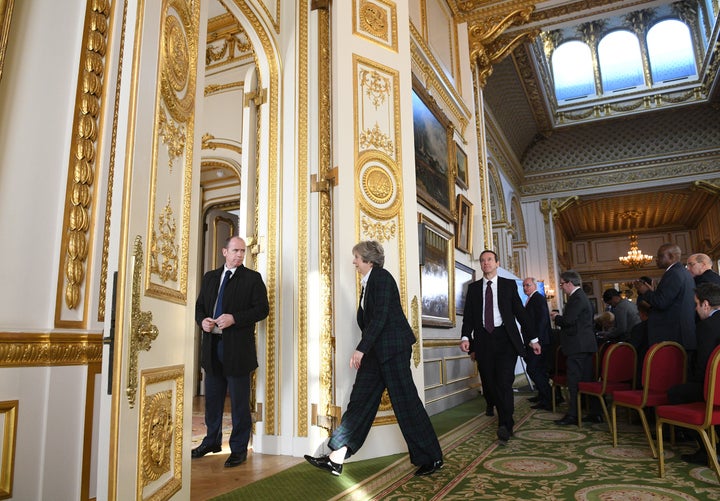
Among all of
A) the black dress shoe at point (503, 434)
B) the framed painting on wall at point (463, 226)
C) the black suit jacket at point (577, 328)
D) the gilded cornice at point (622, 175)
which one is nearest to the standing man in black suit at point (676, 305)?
the black suit jacket at point (577, 328)

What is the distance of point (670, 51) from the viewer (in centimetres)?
1271

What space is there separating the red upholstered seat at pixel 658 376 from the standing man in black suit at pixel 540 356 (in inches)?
82.3

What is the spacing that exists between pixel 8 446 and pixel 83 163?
1208mm

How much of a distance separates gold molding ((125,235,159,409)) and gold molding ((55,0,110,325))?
1.88ft

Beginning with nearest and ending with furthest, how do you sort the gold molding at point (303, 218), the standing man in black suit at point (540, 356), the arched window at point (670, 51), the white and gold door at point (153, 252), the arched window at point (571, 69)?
the white and gold door at point (153, 252), the gold molding at point (303, 218), the standing man in black suit at point (540, 356), the arched window at point (670, 51), the arched window at point (571, 69)

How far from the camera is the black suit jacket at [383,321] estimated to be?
3.01 meters

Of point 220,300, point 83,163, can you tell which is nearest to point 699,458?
point 220,300

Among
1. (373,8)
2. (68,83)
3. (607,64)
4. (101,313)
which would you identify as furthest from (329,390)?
(607,64)

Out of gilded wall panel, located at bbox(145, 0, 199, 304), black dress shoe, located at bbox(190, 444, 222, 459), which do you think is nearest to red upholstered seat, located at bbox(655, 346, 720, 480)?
gilded wall panel, located at bbox(145, 0, 199, 304)

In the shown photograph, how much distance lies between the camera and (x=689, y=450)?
11.3ft

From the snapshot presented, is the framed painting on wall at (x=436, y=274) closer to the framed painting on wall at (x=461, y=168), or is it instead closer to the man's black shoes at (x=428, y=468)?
the framed painting on wall at (x=461, y=168)

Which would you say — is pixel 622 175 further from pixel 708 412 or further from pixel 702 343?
pixel 708 412

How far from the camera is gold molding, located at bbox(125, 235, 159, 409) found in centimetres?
177

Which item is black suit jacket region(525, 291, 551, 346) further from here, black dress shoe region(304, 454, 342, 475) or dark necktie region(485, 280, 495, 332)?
black dress shoe region(304, 454, 342, 475)
